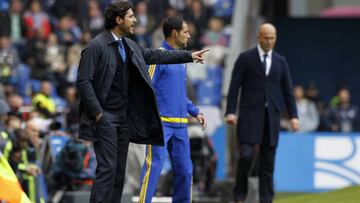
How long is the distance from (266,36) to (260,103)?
80 centimetres

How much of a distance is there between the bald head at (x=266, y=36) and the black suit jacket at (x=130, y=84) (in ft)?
8.73

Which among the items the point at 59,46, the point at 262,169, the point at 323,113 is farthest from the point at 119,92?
the point at 59,46

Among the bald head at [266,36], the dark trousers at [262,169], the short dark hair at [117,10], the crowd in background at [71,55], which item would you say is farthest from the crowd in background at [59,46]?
the short dark hair at [117,10]

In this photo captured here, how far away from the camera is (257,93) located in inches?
615

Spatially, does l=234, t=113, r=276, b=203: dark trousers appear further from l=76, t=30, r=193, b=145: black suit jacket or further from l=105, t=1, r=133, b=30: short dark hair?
l=105, t=1, r=133, b=30: short dark hair

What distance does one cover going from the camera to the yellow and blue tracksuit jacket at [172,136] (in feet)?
45.0

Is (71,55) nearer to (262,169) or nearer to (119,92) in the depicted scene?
(262,169)

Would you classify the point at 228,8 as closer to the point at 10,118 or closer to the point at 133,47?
the point at 10,118

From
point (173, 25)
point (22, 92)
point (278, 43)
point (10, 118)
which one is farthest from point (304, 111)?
point (173, 25)

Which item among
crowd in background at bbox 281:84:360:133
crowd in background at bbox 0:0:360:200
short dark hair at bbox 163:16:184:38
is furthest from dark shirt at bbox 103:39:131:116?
crowd in background at bbox 281:84:360:133

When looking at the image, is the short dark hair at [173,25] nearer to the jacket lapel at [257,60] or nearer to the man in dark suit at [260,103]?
the man in dark suit at [260,103]

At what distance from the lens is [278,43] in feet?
98.0

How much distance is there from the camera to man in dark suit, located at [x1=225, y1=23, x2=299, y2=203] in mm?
15477

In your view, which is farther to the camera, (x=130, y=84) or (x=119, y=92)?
(x=130, y=84)
